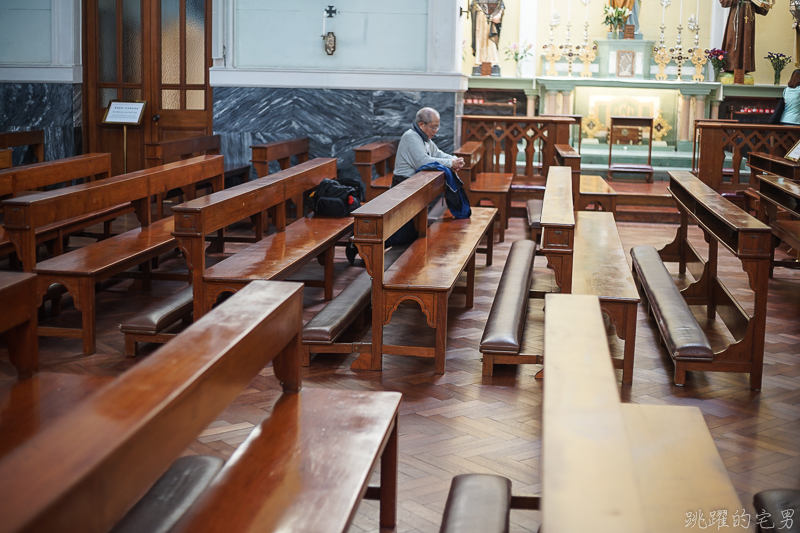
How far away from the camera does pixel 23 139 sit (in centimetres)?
834

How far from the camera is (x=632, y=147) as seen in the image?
13.7 metres

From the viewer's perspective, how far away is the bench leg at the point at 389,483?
2.55m

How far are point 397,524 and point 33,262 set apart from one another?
278 cm

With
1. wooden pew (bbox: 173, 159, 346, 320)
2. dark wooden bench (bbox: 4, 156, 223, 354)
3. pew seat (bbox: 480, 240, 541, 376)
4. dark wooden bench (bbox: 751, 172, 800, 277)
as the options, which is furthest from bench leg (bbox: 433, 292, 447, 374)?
dark wooden bench (bbox: 751, 172, 800, 277)

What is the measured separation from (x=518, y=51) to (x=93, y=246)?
11.1 metres

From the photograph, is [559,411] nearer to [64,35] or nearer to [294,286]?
[294,286]

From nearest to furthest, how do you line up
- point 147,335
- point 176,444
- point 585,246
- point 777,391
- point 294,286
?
point 176,444
point 294,286
point 777,391
point 147,335
point 585,246

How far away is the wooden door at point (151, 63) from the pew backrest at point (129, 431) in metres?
8.39

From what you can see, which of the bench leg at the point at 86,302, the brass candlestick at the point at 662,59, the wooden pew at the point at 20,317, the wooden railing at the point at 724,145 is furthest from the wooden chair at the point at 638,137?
the wooden pew at the point at 20,317

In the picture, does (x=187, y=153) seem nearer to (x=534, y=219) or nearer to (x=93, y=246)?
(x=93, y=246)

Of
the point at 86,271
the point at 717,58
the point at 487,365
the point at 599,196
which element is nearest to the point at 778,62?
the point at 717,58

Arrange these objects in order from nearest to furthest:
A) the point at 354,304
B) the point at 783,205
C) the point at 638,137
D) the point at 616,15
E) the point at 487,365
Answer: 1. the point at 487,365
2. the point at 354,304
3. the point at 783,205
4. the point at 638,137
5. the point at 616,15

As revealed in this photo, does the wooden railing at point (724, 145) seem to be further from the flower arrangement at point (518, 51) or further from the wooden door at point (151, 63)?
the wooden door at point (151, 63)

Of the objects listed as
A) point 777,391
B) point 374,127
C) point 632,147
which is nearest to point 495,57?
point 632,147
